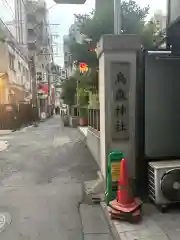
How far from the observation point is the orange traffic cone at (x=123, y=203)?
4.40m

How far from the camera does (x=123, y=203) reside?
4.51 metres

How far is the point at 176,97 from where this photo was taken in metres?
5.30

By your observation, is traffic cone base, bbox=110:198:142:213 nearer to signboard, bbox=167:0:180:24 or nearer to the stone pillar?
the stone pillar

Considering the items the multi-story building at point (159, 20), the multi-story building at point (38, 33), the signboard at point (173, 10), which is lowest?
the signboard at point (173, 10)

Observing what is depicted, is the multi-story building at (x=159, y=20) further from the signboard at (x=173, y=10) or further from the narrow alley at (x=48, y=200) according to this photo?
the narrow alley at (x=48, y=200)

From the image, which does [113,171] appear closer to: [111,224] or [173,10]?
[111,224]

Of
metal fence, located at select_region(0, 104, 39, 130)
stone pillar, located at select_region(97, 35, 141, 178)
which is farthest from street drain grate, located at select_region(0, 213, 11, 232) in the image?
metal fence, located at select_region(0, 104, 39, 130)

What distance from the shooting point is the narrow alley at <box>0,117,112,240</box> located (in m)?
4.44

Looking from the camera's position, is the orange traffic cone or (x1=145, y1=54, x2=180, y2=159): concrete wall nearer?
the orange traffic cone

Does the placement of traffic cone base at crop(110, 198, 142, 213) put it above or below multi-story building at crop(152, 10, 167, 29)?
below

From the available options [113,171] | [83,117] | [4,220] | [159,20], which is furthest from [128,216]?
[83,117]

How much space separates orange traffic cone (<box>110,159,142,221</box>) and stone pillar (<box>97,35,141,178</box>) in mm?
728

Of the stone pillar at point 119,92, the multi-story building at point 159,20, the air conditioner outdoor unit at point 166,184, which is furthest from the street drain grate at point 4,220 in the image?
the multi-story building at point 159,20

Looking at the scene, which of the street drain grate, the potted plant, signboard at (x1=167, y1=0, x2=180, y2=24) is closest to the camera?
the street drain grate
